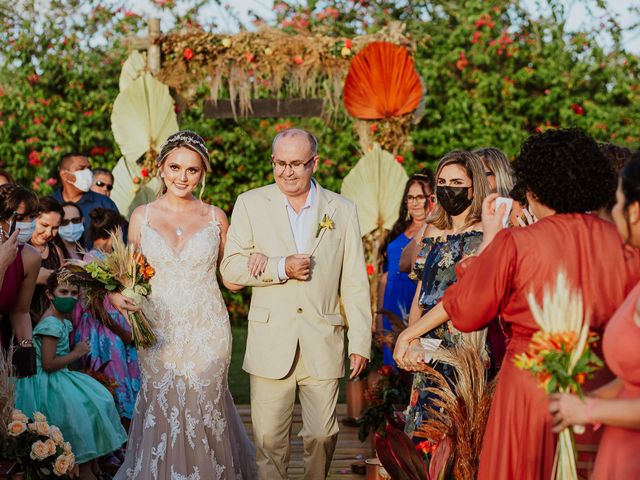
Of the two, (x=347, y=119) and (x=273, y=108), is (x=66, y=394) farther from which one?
(x=347, y=119)

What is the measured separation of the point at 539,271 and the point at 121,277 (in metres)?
2.82

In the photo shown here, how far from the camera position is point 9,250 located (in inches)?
205

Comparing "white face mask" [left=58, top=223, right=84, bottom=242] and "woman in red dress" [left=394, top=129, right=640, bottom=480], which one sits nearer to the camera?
"woman in red dress" [left=394, top=129, right=640, bottom=480]

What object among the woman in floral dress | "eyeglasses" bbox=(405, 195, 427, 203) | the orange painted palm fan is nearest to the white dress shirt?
the woman in floral dress

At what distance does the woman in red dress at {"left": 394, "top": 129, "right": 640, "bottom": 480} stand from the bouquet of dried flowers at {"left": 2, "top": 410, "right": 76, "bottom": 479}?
8.31 feet

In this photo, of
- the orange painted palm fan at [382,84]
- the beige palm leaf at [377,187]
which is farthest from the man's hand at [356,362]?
the orange painted palm fan at [382,84]

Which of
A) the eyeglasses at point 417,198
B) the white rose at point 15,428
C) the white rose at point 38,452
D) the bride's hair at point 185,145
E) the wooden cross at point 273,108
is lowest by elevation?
the white rose at point 38,452

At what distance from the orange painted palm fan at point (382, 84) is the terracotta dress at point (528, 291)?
8.15 m

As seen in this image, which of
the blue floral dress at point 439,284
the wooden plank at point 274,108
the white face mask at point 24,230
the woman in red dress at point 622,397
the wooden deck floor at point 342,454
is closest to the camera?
the woman in red dress at point 622,397

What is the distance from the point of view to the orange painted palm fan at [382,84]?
37.4 feet

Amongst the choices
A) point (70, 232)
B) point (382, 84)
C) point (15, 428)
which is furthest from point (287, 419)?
point (382, 84)

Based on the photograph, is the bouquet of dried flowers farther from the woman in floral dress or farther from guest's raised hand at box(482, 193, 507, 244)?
guest's raised hand at box(482, 193, 507, 244)

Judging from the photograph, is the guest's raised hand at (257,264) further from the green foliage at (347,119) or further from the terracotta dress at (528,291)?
the green foliage at (347,119)

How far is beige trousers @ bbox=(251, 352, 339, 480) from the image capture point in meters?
5.41
